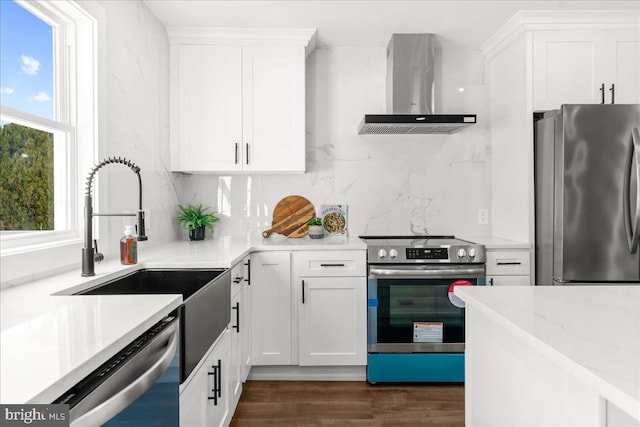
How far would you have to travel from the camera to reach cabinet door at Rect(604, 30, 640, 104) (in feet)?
9.37

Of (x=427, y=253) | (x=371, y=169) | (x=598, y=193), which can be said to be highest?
(x=371, y=169)

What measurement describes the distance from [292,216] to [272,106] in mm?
866

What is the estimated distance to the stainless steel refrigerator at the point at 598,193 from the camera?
2455 mm

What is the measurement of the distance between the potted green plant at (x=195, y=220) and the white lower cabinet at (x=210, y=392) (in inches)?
51.0

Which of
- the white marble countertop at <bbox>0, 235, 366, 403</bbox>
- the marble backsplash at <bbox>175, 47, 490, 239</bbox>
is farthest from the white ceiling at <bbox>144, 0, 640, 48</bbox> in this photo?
the white marble countertop at <bbox>0, 235, 366, 403</bbox>

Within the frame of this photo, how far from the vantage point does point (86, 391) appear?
0.76 metres

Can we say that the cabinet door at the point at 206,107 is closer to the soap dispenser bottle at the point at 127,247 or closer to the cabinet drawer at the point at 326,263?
the cabinet drawer at the point at 326,263

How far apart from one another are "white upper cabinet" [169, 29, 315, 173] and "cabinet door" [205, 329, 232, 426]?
147 centimetres

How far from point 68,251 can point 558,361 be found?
1858 millimetres

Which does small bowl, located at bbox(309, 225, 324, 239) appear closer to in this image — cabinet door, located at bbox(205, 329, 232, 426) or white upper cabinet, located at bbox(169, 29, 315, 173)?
white upper cabinet, located at bbox(169, 29, 315, 173)

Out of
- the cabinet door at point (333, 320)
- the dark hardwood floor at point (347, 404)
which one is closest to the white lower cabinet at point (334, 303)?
the cabinet door at point (333, 320)

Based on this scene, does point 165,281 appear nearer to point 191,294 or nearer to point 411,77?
point 191,294

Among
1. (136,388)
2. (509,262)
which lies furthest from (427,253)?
(136,388)

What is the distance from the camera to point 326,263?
9.09ft
